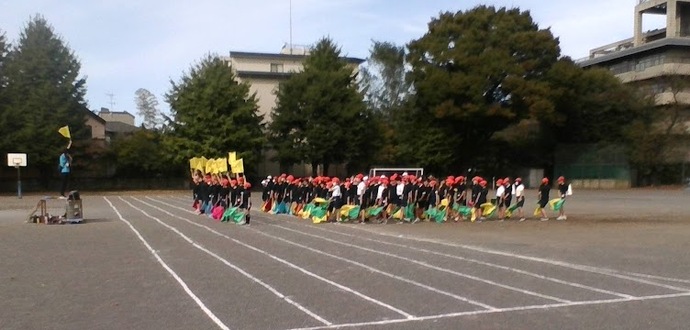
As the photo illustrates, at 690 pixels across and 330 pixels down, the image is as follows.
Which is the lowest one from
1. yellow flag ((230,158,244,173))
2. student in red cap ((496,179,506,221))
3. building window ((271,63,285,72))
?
student in red cap ((496,179,506,221))

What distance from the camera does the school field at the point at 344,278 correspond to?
870cm

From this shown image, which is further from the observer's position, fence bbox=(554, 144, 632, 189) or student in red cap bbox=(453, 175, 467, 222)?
fence bbox=(554, 144, 632, 189)

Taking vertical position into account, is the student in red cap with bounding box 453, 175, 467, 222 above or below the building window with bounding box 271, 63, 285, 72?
below

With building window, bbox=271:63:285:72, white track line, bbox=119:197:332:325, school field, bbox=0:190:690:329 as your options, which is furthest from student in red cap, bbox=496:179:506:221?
building window, bbox=271:63:285:72

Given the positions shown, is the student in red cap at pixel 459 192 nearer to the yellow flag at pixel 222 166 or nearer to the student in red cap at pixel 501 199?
the student in red cap at pixel 501 199

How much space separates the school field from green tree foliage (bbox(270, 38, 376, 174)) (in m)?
35.0

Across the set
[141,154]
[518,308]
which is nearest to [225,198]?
[518,308]

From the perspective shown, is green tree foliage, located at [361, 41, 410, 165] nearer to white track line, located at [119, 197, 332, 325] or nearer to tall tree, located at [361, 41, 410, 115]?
tall tree, located at [361, 41, 410, 115]

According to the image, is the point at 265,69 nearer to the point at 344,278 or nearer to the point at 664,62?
the point at 664,62

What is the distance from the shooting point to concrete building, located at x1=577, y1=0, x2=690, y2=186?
6159 cm

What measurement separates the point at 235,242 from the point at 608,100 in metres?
52.1

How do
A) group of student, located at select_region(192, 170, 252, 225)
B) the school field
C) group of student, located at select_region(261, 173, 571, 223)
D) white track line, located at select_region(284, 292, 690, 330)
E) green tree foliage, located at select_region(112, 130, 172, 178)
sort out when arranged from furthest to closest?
1. green tree foliage, located at select_region(112, 130, 172, 178)
2. group of student, located at select_region(261, 173, 571, 223)
3. group of student, located at select_region(192, 170, 252, 225)
4. the school field
5. white track line, located at select_region(284, 292, 690, 330)

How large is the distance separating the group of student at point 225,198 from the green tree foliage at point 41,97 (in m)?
29.5

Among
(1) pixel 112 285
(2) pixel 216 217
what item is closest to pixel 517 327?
(1) pixel 112 285
